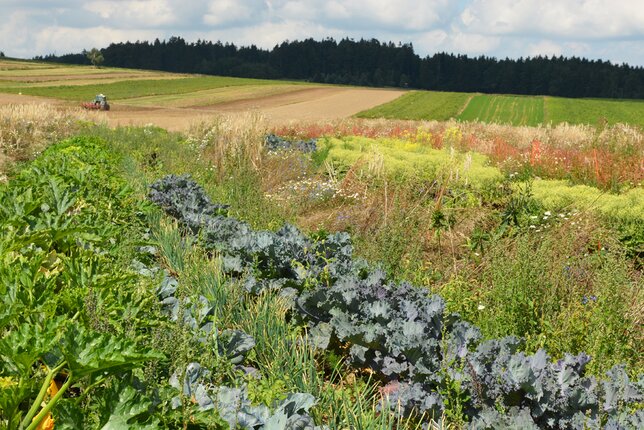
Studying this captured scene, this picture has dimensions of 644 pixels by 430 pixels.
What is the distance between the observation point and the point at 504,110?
63844 mm

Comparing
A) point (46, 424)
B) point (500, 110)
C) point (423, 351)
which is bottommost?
point (500, 110)

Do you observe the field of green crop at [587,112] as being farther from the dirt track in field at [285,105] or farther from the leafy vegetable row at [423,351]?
the leafy vegetable row at [423,351]

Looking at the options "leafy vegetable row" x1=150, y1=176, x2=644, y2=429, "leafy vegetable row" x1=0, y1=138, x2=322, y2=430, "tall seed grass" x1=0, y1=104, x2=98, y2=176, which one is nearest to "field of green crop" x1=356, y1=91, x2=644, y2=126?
"tall seed grass" x1=0, y1=104, x2=98, y2=176

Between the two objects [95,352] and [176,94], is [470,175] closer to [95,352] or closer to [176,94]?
[95,352]

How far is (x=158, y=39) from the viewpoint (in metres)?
146

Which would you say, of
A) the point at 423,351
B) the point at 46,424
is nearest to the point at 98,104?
the point at 423,351

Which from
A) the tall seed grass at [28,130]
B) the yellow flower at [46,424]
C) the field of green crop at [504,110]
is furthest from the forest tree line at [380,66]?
the yellow flower at [46,424]

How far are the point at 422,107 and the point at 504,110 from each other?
343 inches

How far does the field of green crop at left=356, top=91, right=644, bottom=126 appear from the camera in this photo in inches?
2096

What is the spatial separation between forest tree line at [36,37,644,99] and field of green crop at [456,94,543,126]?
41415 millimetres

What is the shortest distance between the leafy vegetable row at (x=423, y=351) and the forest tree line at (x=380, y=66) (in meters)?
111

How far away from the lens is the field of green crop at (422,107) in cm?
5262

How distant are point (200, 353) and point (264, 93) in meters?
66.9

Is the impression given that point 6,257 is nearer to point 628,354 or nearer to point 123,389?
point 123,389
